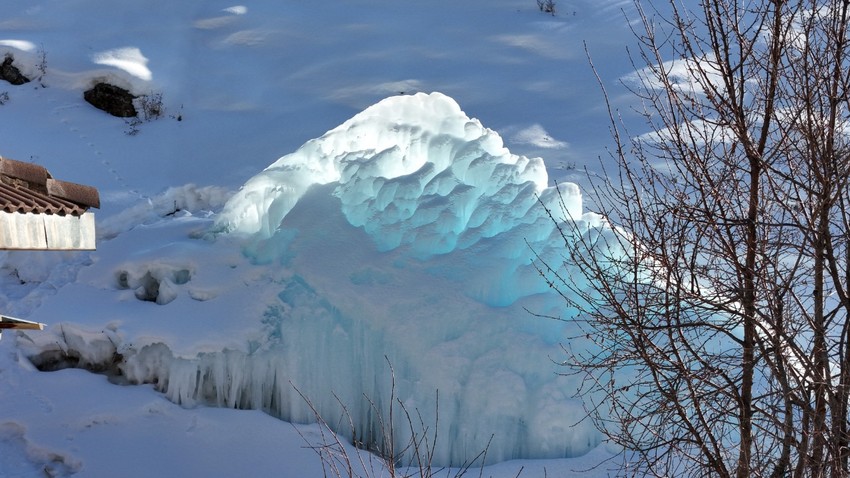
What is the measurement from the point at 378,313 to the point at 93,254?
319 centimetres

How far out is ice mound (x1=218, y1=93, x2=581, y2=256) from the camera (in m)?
9.08

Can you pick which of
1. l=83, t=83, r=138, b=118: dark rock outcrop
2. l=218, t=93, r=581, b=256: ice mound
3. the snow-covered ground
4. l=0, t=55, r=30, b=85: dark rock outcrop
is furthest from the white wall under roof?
l=0, t=55, r=30, b=85: dark rock outcrop

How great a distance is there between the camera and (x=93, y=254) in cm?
1005

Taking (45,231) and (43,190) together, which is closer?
(45,231)

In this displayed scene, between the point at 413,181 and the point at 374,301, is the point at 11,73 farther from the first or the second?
the point at 374,301

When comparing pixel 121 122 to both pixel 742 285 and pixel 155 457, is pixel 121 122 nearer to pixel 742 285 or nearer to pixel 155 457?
pixel 155 457

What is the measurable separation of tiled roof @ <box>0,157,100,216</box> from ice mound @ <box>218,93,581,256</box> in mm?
4502

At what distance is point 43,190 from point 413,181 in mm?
4822

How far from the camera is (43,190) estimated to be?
4.69 meters

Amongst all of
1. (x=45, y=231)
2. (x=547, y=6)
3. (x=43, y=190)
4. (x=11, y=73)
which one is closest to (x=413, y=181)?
(x=43, y=190)

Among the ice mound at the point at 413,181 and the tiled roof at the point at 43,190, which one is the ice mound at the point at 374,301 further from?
the tiled roof at the point at 43,190

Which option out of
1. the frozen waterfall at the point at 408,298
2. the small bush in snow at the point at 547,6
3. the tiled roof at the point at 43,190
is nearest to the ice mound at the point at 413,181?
the frozen waterfall at the point at 408,298

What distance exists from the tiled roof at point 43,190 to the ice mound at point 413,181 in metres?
4.50

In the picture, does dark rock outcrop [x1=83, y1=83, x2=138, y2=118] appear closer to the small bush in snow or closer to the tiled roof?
the small bush in snow
